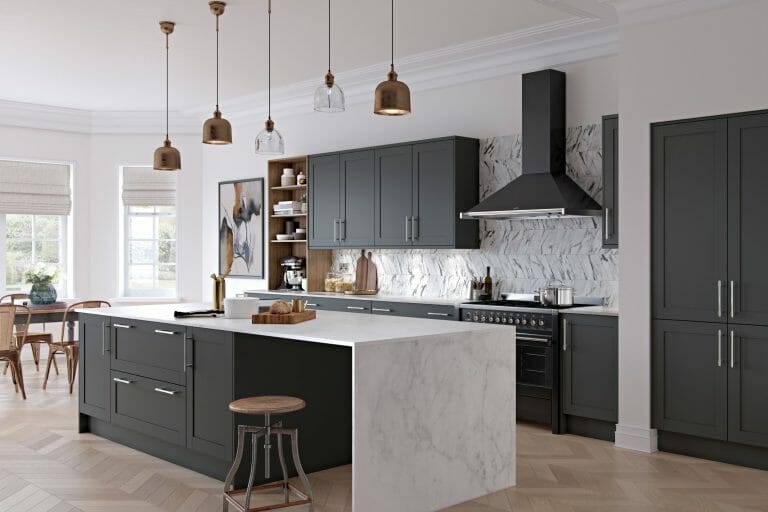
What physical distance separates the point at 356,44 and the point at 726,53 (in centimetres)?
288

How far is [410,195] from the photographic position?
6914mm

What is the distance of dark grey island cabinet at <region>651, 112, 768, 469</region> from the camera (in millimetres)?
4672

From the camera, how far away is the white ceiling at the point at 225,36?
5559 millimetres

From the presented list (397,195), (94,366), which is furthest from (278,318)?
(397,195)

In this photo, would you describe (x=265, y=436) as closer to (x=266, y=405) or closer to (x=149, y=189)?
(x=266, y=405)

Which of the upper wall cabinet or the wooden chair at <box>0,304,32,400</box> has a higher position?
the upper wall cabinet

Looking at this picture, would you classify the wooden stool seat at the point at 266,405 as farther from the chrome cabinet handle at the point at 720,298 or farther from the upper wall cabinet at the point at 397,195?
the upper wall cabinet at the point at 397,195

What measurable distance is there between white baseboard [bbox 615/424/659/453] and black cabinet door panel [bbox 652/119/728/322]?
765 mm

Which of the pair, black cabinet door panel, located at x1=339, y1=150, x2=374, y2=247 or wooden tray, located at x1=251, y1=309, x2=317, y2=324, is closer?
wooden tray, located at x1=251, y1=309, x2=317, y2=324

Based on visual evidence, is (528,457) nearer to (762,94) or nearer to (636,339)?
(636,339)

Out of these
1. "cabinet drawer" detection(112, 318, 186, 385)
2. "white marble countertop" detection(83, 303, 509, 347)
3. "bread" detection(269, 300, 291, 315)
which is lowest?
"cabinet drawer" detection(112, 318, 186, 385)

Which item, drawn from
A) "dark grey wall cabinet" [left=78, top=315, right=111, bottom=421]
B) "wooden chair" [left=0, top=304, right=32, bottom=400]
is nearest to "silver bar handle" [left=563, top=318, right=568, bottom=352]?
"dark grey wall cabinet" [left=78, top=315, right=111, bottom=421]

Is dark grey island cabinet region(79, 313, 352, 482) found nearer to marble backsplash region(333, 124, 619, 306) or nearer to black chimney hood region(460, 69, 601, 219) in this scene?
black chimney hood region(460, 69, 601, 219)

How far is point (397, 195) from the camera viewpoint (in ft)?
23.1
